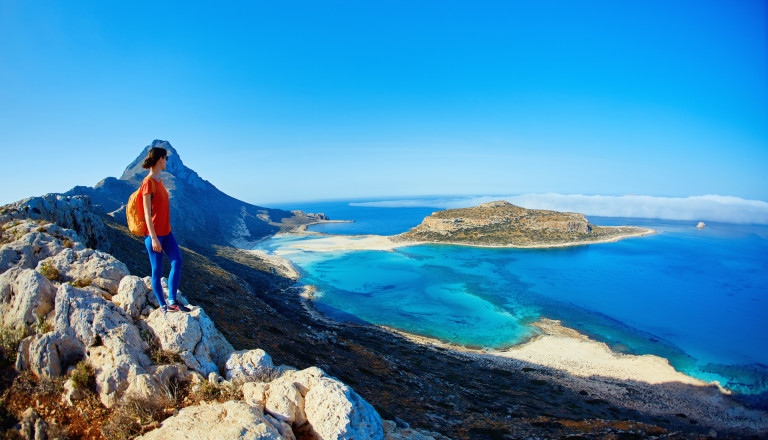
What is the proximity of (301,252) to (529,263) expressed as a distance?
6060cm

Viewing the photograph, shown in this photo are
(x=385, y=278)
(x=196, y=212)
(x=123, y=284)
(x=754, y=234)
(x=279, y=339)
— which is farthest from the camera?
(x=754, y=234)

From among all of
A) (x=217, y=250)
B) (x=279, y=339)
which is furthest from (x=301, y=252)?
(x=279, y=339)

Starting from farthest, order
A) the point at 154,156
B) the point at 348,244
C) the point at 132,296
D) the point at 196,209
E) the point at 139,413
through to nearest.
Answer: the point at 196,209, the point at 348,244, the point at 132,296, the point at 154,156, the point at 139,413

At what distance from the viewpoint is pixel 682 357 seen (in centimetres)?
3375

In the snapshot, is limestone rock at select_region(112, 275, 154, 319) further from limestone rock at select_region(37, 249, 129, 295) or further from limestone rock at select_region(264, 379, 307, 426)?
limestone rock at select_region(264, 379, 307, 426)

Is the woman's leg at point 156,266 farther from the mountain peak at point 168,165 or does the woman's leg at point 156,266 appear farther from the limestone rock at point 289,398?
the mountain peak at point 168,165

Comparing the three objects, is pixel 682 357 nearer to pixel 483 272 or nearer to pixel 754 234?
pixel 483 272

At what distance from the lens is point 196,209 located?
110375mm

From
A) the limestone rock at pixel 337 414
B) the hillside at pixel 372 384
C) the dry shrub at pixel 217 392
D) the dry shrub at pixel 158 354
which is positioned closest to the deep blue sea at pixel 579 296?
the hillside at pixel 372 384

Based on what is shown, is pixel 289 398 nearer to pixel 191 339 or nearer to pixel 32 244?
pixel 191 339

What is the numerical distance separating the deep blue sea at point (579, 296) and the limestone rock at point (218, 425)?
3289 centimetres

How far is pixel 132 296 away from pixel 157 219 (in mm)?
2355

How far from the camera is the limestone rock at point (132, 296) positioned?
6860mm

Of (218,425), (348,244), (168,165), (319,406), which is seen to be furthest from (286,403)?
(168,165)
